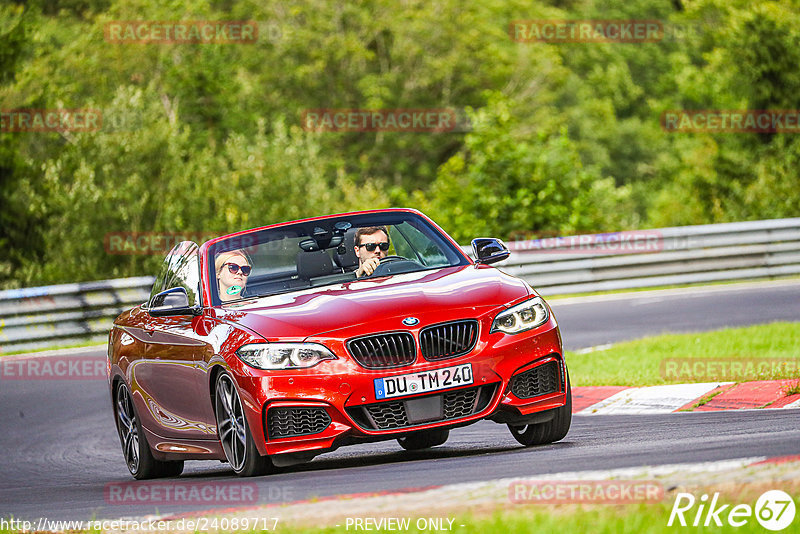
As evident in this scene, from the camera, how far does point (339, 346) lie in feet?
24.7

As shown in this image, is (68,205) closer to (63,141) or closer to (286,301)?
(63,141)

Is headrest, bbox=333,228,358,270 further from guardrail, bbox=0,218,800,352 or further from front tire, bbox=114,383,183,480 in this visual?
guardrail, bbox=0,218,800,352

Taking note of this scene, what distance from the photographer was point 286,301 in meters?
8.21

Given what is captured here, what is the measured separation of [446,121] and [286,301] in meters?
45.9

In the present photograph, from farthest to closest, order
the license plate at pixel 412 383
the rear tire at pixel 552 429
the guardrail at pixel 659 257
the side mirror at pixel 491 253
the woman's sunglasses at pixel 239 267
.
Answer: the guardrail at pixel 659 257
the side mirror at pixel 491 253
the woman's sunglasses at pixel 239 267
the rear tire at pixel 552 429
the license plate at pixel 412 383

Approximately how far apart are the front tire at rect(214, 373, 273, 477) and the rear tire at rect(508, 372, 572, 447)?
5.46 feet

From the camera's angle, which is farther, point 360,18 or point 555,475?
point 360,18

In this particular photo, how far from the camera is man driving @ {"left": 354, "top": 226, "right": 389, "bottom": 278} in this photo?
8.93 meters

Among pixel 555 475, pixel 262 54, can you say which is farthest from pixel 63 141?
pixel 555 475

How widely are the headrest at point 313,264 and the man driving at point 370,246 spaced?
0.20 meters

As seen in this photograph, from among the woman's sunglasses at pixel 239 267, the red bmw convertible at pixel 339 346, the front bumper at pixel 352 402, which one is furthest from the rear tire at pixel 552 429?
the woman's sunglasses at pixel 239 267

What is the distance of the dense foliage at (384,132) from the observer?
28.9m

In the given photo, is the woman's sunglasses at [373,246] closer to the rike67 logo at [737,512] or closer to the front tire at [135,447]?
the front tire at [135,447]

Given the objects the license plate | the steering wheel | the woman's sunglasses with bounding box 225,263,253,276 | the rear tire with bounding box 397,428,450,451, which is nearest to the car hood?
the steering wheel
